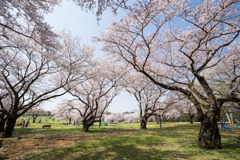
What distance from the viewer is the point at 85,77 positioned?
13.6m

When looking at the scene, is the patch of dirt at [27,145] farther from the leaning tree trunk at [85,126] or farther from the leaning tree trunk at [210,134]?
the leaning tree trunk at [210,134]

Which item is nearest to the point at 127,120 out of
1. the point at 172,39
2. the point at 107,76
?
the point at 107,76

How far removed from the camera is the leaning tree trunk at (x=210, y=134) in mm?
6160

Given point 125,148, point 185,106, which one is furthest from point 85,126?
point 185,106

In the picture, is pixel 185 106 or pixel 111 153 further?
pixel 185 106

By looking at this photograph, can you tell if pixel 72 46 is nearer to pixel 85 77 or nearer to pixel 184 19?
pixel 85 77

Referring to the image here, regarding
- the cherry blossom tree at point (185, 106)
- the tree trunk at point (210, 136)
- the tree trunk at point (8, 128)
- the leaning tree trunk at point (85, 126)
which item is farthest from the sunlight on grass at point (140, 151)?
the cherry blossom tree at point (185, 106)

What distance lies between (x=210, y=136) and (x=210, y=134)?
11 cm

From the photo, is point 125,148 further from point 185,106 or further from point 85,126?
point 185,106

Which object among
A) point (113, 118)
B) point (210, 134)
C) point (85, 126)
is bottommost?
point (113, 118)

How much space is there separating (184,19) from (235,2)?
2.36m

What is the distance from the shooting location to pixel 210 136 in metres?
6.27

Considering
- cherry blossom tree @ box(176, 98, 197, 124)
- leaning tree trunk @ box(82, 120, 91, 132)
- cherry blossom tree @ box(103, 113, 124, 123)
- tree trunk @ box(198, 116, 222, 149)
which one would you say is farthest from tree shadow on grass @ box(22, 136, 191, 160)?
cherry blossom tree @ box(103, 113, 124, 123)

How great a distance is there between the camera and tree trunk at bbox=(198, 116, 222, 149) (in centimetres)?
616
